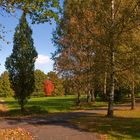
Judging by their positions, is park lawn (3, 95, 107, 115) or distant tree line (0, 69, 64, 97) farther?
distant tree line (0, 69, 64, 97)

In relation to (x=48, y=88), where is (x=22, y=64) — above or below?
below

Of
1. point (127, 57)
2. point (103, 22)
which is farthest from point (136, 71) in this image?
point (103, 22)

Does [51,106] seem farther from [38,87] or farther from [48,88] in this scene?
[38,87]

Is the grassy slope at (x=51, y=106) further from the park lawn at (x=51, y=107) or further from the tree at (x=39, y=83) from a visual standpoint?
the tree at (x=39, y=83)

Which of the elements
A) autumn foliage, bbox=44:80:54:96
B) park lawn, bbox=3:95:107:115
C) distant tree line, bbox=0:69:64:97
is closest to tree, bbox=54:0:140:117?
park lawn, bbox=3:95:107:115

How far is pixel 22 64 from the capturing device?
136ft

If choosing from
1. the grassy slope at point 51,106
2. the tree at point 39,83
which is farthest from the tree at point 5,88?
the grassy slope at point 51,106

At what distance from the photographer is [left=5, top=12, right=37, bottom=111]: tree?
41.6m

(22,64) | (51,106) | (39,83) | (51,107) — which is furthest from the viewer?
(39,83)

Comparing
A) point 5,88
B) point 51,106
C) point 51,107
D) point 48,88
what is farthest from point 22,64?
point 48,88

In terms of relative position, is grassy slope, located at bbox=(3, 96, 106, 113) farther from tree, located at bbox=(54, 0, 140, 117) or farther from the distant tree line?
the distant tree line

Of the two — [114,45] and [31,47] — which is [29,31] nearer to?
[31,47]

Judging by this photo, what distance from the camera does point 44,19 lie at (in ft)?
51.4

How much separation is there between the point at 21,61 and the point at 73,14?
10.7 meters
